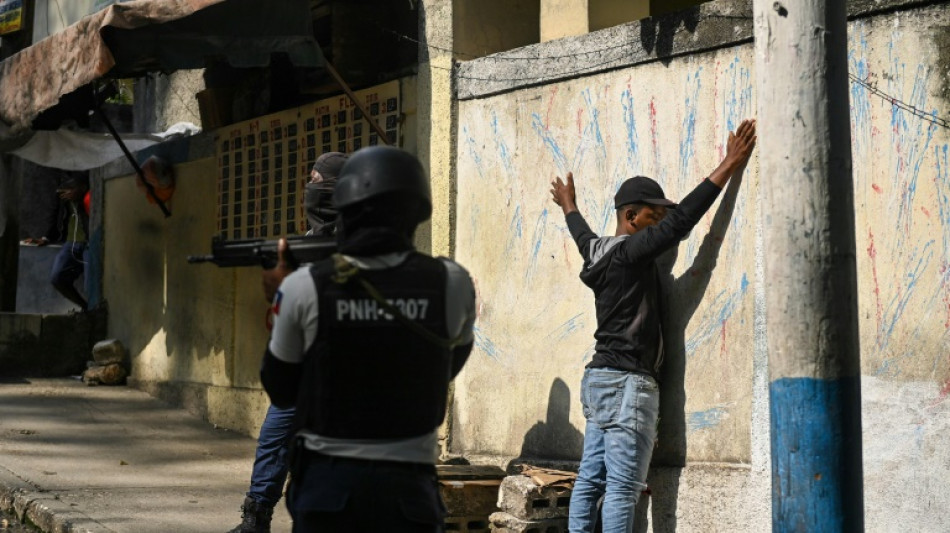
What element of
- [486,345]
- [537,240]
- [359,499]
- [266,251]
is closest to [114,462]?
[486,345]

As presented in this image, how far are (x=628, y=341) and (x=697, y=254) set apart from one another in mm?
628

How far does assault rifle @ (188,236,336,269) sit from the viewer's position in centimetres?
418

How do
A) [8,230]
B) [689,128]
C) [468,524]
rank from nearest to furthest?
[689,128]
[468,524]
[8,230]

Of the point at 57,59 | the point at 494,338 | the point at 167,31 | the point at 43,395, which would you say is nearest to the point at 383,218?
the point at 494,338

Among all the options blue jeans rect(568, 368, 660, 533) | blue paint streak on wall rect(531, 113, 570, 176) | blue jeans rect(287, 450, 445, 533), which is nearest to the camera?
blue jeans rect(287, 450, 445, 533)

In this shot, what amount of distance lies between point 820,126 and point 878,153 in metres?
1.75

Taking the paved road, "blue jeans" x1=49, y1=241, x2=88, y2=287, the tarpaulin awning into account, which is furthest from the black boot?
"blue jeans" x1=49, y1=241, x2=88, y2=287

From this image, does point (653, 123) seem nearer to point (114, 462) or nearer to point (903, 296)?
point (903, 296)

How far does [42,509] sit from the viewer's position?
6.84 metres

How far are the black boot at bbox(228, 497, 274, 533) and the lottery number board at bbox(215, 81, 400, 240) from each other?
3024 mm

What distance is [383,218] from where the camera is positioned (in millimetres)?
3516

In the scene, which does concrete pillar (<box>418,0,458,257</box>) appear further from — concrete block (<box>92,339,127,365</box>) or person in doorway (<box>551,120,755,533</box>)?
concrete block (<box>92,339,127,365</box>)

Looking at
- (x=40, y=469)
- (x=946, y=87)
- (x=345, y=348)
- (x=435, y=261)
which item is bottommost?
(x=40, y=469)

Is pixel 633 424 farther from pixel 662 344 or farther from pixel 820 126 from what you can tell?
pixel 820 126
